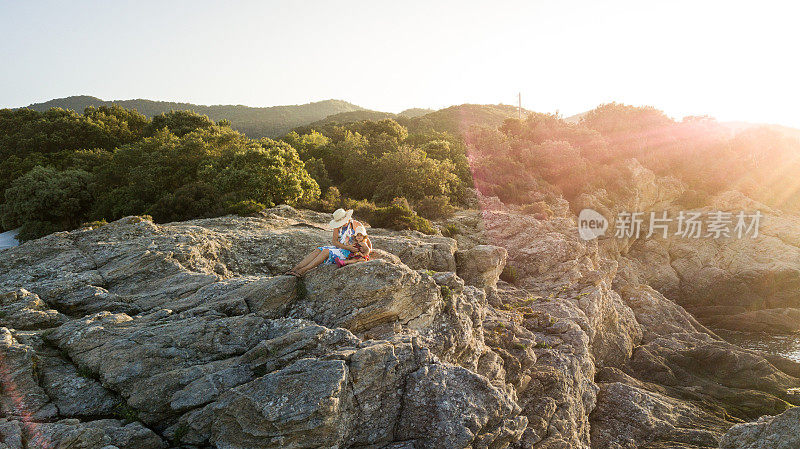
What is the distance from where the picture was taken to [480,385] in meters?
9.98

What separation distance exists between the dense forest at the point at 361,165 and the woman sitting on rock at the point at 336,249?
38.4 feet

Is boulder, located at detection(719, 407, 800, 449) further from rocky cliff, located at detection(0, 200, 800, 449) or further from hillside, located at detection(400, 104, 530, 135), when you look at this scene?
hillside, located at detection(400, 104, 530, 135)

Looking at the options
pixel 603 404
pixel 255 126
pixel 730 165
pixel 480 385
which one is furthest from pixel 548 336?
pixel 255 126

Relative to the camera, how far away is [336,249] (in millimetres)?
12094

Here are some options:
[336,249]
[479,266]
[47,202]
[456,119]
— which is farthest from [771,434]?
[456,119]

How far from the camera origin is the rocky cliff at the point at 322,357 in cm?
852

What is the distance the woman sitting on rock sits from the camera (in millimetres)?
12016

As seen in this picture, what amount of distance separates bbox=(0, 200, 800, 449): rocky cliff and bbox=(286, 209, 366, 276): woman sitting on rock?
32cm

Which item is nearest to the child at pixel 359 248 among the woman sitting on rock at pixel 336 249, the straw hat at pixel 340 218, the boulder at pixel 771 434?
the woman sitting on rock at pixel 336 249

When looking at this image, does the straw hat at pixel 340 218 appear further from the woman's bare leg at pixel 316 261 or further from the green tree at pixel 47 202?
the green tree at pixel 47 202

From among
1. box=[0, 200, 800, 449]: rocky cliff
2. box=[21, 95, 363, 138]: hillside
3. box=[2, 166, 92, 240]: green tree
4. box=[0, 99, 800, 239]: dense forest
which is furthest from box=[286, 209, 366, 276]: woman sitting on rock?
box=[21, 95, 363, 138]: hillside

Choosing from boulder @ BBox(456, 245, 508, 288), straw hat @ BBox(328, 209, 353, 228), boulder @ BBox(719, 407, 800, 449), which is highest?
straw hat @ BBox(328, 209, 353, 228)

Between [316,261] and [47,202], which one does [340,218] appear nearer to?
[316,261]

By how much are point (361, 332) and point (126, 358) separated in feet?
17.0
